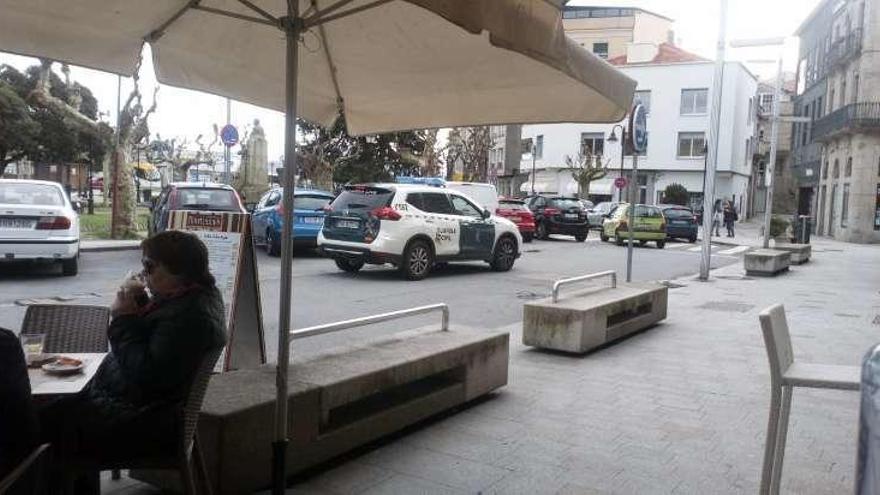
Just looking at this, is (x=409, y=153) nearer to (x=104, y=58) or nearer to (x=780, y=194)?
(x=104, y=58)

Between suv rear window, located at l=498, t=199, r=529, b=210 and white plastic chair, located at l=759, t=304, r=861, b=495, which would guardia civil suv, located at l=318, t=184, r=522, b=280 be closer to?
suv rear window, located at l=498, t=199, r=529, b=210

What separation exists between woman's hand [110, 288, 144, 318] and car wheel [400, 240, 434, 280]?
10.3 meters

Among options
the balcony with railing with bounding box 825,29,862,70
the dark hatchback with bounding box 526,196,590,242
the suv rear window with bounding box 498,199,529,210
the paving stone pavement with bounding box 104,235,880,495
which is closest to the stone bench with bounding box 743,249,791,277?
the paving stone pavement with bounding box 104,235,880,495

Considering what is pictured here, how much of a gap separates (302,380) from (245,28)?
2.00 metres

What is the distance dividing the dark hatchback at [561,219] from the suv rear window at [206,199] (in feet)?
45.7

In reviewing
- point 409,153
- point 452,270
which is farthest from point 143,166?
point 452,270

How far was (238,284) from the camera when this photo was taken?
17.6ft

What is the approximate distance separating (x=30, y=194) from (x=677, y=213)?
2357 centimetres

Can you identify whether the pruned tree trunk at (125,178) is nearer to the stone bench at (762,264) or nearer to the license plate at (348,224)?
the license plate at (348,224)

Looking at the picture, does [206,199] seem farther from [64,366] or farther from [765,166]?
[765,166]

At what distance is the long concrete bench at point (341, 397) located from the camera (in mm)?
3521

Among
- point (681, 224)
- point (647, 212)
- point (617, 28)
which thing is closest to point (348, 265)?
point (647, 212)

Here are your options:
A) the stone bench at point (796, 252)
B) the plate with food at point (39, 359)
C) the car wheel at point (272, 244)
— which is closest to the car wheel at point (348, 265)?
the car wheel at point (272, 244)

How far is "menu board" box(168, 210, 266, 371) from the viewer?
5328mm
